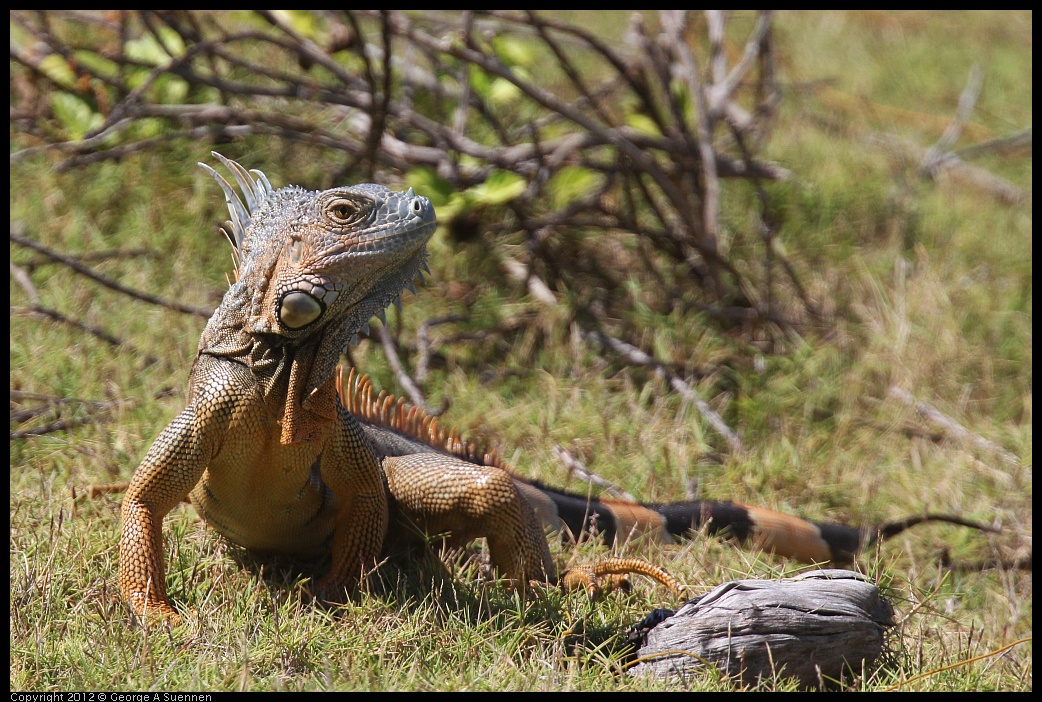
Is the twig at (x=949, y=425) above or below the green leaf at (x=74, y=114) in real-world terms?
below

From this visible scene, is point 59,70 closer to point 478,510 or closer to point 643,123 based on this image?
point 643,123

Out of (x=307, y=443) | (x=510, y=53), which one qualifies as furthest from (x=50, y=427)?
(x=510, y=53)

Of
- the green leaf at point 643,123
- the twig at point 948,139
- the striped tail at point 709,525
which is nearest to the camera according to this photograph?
the striped tail at point 709,525

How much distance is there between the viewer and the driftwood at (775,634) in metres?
2.93

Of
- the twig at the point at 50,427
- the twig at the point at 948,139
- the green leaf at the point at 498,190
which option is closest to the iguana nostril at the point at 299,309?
the twig at the point at 50,427

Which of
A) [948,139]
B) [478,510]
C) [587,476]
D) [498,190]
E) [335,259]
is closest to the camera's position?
[335,259]

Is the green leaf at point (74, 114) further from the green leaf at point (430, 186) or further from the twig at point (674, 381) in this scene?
the twig at point (674, 381)

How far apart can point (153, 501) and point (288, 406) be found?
1.62ft

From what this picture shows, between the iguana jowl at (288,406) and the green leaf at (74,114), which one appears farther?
the green leaf at (74,114)

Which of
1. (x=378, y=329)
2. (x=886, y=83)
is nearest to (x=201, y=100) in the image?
(x=378, y=329)

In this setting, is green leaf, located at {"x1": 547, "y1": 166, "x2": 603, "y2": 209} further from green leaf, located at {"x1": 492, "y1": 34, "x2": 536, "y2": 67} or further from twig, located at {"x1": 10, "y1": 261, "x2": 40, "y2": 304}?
twig, located at {"x1": 10, "y1": 261, "x2": 40, "y2": 304}

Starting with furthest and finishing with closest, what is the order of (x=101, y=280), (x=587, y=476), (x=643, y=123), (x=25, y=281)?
(x=643, y=123), (x=25, y=281), (x=101, y=280), (x=587, y=476)

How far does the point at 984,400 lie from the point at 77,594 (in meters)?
4.75

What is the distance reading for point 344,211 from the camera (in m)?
2.96
